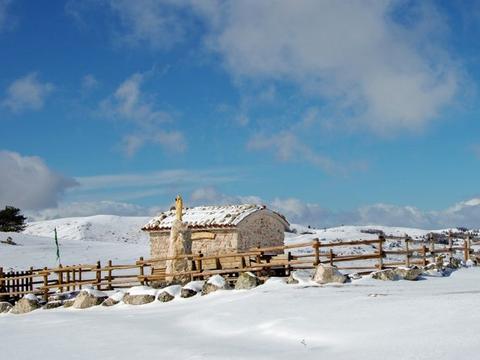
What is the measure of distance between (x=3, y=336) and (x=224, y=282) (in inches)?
261

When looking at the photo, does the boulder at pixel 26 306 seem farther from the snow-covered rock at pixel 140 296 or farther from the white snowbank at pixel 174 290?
the white snowbank at pixel 174 290

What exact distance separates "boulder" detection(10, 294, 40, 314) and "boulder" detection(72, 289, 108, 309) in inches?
78.1

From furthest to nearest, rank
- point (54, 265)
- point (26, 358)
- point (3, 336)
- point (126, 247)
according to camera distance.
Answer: point (126, 247), point (54, 265), point (3, 336), point (26, 358)

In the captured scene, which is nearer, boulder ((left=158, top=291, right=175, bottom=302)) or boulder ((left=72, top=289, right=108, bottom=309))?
boulder ((left=158, top=291, right=175, bottom=302))

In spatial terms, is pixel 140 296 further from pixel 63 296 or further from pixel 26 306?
pixel 26 306

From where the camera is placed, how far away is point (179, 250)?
76.7ft

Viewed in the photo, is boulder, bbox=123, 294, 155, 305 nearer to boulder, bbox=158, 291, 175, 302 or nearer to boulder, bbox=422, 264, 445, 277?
boulder, bbox=158, 291, 175, 302

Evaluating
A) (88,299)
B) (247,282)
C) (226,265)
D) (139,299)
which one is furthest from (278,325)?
(226,265)

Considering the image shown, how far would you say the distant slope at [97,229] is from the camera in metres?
76.3

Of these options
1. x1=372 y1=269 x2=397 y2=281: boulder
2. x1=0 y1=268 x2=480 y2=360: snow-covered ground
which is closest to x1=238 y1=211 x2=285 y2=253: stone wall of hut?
x1=0 y1=268 x2=480 y2=360: snow-covered ground

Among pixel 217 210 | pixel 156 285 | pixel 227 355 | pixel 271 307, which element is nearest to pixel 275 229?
pixel 217 210

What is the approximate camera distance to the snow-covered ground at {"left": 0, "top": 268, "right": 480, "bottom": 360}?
416 inches

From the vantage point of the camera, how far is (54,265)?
38.9 meters

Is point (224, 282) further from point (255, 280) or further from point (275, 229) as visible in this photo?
point (275, 229)
